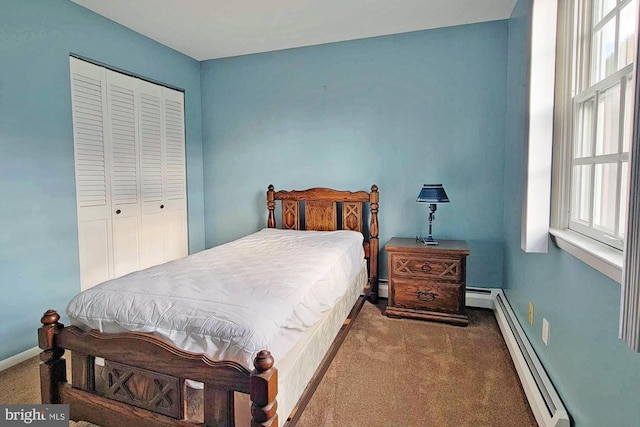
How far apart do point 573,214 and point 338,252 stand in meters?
1.40

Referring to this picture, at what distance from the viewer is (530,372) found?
6.24 ft

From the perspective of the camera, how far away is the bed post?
156 cm

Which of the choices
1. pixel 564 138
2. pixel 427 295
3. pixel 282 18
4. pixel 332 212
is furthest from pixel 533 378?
pixel 282 18

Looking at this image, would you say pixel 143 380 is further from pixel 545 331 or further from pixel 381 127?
pixel 381 127

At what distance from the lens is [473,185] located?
3.21m

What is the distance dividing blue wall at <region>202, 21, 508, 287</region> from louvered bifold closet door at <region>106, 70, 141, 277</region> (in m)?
0.96

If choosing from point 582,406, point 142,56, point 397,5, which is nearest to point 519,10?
point 397,5

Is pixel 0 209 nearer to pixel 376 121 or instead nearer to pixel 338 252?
pixel 338 252

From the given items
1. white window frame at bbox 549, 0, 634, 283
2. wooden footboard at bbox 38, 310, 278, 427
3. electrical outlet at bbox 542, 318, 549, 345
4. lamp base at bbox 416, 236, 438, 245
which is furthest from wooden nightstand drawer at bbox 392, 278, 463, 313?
wooden footboard at bbox 38, 310, 278, 427

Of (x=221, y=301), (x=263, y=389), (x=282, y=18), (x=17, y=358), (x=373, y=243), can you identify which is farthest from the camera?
(x=373, y=243)

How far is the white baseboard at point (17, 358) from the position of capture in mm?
2278

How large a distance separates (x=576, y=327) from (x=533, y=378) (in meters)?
0.56

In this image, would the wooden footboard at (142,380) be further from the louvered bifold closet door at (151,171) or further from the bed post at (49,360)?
the louvered bifold closet door at (151,171)

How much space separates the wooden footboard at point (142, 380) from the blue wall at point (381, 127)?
2405 millimetres
